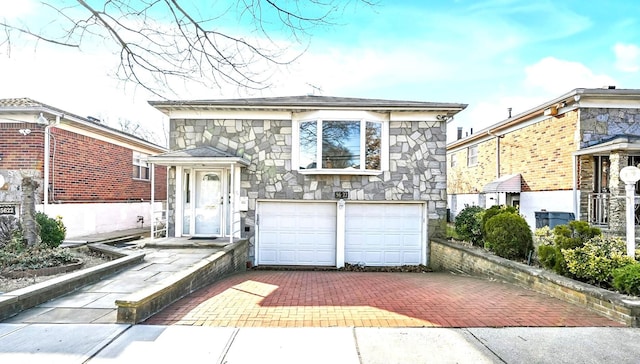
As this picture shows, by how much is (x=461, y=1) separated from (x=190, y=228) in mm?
8871

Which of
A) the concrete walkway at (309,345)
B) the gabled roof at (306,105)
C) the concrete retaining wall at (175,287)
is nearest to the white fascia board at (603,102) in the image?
the gabled roof at (306,105)

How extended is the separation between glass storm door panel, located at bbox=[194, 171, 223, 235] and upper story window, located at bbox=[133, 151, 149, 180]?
19.4 feet

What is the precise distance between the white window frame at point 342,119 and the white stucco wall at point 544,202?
19.4ft

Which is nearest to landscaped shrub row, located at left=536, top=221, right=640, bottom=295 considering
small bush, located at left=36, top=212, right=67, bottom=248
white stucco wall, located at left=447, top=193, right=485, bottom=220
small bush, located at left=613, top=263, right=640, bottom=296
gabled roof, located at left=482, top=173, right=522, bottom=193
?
small bush, located at left=613, top=263, right=640, bottom=296

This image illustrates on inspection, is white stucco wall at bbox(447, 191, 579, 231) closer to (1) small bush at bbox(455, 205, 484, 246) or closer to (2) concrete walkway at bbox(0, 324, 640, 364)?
(1) small bush at bbox(455, 205, 484, 246)

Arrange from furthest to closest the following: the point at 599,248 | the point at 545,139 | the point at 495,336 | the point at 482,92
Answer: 1. the point at 482,92
2. the point at 545,139
3. the point at 599,248
4. the point at 495,336

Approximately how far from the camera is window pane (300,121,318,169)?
33.2 ft

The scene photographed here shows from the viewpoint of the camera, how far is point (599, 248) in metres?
5.57

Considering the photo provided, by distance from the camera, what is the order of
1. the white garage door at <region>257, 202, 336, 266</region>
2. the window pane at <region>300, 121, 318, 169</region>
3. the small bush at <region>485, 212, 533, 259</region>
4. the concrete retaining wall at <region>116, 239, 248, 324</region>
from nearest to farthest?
the concrete retaining wall at <region>116, 239, 248, 324</region>, the small bush at <region>485, 212, 533, 259</region>, the window pane at <region>300, 121, 318, 169</region>, the white garage door at <region>257, 202, 336, 266</region>

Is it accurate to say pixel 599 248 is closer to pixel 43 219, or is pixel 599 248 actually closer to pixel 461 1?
pixel 461 1

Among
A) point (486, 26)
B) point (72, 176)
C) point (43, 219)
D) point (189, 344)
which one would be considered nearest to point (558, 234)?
point (486, 26)

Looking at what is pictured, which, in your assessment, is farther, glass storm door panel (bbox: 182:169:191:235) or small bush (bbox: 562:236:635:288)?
glass storm door panel (bbox: 182:169:191:235)

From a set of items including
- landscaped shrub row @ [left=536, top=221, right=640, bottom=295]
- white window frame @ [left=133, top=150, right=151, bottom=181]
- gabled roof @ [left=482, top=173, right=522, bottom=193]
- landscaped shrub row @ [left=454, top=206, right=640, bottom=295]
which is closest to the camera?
landscaped shrub row @ [left=536, top=221, right=640, bottom=295]

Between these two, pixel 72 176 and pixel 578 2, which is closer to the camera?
pixel 578 2
